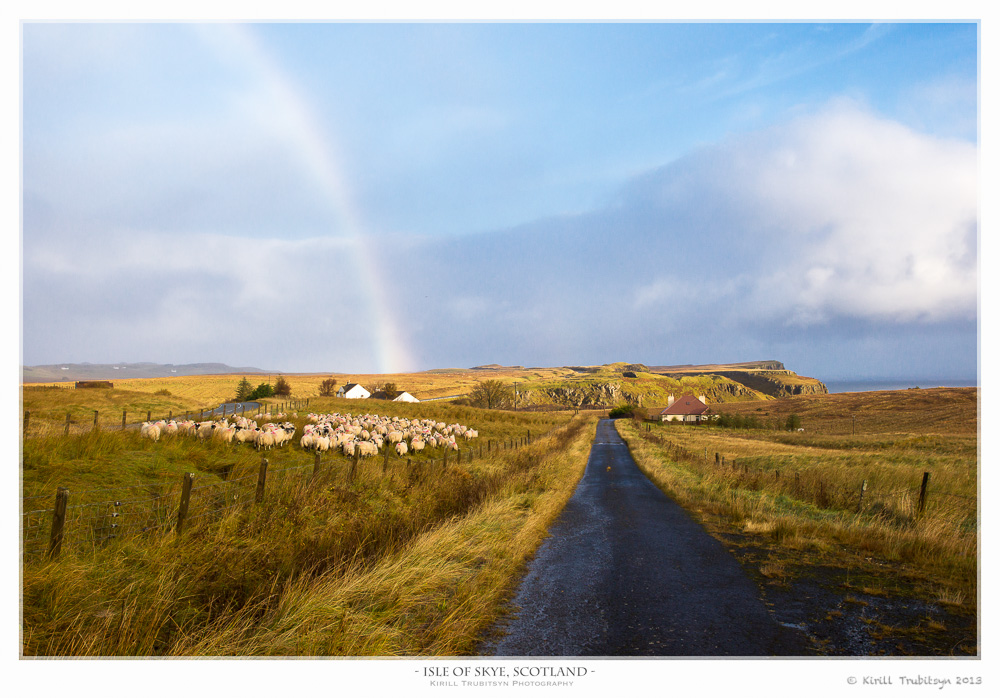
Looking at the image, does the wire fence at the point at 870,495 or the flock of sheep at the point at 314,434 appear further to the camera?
the flock of sheep at the point at 314,434

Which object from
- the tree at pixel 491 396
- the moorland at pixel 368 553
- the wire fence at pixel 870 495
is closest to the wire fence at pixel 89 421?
the moorland at pixel 368 553

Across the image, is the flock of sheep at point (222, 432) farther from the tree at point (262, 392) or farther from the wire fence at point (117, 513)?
the tree at point (262, 392)

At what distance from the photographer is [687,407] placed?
365ft

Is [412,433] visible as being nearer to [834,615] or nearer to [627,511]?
[627,511]

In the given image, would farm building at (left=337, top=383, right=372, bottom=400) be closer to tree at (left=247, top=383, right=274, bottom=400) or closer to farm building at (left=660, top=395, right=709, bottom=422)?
tree at (left=247, top=383, right=274, bottom=400)

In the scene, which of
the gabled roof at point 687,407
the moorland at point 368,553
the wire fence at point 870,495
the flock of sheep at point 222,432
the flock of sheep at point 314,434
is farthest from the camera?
the gabled roof at point 687,407

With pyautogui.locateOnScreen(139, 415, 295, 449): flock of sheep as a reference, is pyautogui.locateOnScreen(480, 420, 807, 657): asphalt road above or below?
below

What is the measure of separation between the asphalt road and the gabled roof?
333 ft

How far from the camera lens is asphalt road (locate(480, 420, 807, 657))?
5648mm

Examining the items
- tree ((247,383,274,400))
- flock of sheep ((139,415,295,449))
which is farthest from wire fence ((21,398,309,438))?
tree ((247,383,274,400))

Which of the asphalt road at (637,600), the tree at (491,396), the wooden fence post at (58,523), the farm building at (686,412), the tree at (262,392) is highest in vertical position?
the wooden fence post at (58,523)

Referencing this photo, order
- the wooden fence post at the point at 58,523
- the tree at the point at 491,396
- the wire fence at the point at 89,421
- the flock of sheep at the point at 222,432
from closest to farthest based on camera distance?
the wooden fence post at the point at 58,523 < the wire fence at the point at 89,421 < the flock of sheep at the point at 222,432 < the tree at the point at 491,396

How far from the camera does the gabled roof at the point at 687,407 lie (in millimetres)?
107881

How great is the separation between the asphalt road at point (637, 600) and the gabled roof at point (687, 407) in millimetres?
101625
